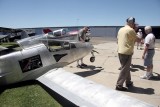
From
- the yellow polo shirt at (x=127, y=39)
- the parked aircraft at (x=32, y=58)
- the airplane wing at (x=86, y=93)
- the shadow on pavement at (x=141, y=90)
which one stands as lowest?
the shadow on pavement at (x=141, y=90)

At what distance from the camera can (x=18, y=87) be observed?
24.4 ft

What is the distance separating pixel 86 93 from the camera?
5.23 metres

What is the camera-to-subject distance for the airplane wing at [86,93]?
14.8 feet

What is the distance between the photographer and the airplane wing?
14.8 feet

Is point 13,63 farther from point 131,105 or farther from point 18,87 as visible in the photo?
point 131,105

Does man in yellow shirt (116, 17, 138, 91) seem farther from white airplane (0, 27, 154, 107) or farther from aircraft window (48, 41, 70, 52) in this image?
aircraft window (48, 41, 70, 52)

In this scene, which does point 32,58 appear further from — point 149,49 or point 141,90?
point 149,49

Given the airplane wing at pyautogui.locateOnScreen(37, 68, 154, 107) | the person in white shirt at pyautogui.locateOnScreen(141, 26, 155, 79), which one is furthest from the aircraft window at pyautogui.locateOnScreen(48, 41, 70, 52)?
the person in white shirt at pyautogui.locateOnScreen(141, 26, 155, 79)

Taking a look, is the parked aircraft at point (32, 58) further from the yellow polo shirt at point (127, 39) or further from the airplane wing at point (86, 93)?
the yellow polo shirt at point (127, 39)

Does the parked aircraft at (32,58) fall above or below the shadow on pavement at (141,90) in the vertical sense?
above

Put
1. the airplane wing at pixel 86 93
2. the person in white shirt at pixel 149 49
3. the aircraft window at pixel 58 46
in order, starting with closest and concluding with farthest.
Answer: the airplane wing at pixel 86 93 → the person in white shirt at pixel 149 49 → the aircraft window at pixel 58 46

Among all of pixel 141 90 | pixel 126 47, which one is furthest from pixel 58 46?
pixel 141 90

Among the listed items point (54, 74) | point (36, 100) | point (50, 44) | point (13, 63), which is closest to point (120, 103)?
point (36, 100)

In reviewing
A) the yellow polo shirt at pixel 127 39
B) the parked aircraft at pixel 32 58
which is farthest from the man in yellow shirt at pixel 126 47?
the parked aircraft at pixel 32 58
